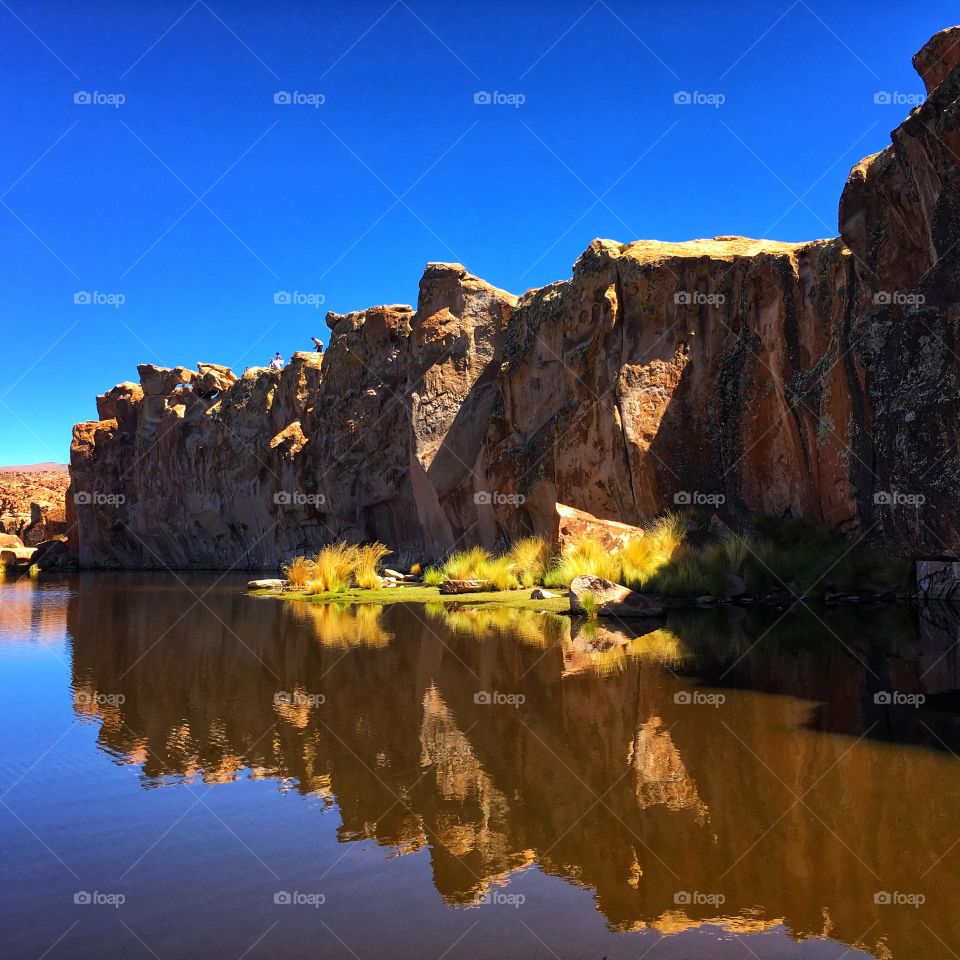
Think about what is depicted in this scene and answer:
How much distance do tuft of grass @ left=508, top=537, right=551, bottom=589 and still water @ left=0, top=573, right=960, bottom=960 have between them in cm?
1061

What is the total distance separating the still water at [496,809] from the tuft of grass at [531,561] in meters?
10.6

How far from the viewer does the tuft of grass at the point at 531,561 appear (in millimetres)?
20625

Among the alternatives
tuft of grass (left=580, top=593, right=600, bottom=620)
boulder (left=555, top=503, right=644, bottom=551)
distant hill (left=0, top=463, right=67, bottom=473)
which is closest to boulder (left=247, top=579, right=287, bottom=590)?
boulder (left=555, top=503, right=644, bottom=551)

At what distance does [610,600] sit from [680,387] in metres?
9.45

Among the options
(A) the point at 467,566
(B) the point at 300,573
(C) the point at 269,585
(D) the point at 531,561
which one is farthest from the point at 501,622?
(C) the point at 269,585

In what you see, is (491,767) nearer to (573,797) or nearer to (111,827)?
(573,797)

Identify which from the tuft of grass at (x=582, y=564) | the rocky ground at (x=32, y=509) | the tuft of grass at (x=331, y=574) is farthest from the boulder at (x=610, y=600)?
the rocky ground at (x=32, y=509)

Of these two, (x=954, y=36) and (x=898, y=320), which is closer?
(x=898, y=320)

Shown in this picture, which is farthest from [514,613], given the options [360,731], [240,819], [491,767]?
[240,819]

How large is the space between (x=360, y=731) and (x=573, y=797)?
2.33 metres

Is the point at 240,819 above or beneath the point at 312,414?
beneath

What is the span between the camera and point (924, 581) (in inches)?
611

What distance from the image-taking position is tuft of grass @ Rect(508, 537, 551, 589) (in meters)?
20.6

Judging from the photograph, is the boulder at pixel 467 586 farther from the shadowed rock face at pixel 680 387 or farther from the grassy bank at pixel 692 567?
the shadowed rock face at pixel 680 387
